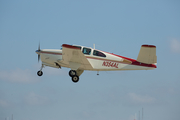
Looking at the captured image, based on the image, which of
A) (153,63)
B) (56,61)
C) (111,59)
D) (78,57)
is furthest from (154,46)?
(56,61)

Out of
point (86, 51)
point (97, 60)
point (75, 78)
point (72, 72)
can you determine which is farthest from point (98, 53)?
point (75, 78)

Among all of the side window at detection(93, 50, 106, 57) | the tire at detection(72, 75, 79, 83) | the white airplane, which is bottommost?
the tire at detection(72, 75, 79, 83)

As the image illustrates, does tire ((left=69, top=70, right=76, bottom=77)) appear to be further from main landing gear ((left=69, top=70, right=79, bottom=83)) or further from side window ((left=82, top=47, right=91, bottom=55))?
side window ((left=82, top=47, right=91, bottom=55))

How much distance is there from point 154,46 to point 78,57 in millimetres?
5385

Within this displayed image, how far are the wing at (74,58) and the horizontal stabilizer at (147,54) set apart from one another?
12.6 feet

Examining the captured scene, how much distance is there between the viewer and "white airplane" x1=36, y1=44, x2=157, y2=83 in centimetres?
2267

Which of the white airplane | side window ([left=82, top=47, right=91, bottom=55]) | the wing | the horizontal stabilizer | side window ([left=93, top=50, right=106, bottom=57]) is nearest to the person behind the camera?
the wing

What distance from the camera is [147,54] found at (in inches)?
893

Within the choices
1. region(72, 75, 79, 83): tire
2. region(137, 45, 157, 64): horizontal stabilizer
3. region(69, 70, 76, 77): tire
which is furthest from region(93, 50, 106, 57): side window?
region(137, 45, 157, 64): horizontal stabilizer

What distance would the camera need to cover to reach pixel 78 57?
22500 millimetres

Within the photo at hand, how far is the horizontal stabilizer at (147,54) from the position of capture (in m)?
22.3

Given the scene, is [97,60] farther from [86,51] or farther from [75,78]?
[75,78]

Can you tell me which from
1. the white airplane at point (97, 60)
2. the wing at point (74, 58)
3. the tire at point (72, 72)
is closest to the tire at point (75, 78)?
the white airplane at point (97, 60)

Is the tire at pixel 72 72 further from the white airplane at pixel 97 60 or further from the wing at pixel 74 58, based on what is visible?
the wing at pixel 74 58
